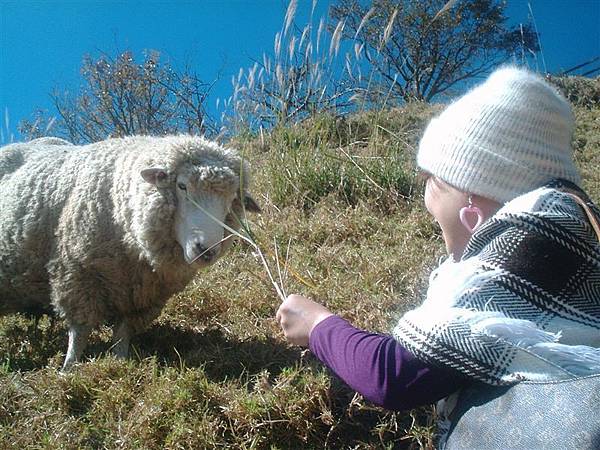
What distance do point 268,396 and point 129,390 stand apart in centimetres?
75

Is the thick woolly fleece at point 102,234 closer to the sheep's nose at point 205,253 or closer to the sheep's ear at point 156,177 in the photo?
the sheep's ear at point 156,177

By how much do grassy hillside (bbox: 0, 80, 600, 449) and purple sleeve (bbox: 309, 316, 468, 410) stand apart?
89 centimetres

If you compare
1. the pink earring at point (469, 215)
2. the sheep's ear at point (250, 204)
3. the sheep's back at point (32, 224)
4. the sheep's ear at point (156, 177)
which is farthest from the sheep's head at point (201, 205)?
the pink earring at point (469, 215)

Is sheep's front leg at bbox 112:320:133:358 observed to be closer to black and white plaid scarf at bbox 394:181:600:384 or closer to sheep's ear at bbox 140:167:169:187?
sheep's ear at bbox 140:167:169:187

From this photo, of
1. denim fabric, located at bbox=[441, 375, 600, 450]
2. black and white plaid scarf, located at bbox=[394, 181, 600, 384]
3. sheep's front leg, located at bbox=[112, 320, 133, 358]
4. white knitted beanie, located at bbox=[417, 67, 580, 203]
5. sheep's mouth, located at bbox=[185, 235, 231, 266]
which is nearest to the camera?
denim fabric, located at bbox=[441, 375, 600, 450]

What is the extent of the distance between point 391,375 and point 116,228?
7.89 ft

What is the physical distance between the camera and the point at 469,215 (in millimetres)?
Answer: 1919

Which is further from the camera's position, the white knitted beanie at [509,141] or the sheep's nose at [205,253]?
the sheep's nose at [205,253]

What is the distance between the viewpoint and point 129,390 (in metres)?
3.09

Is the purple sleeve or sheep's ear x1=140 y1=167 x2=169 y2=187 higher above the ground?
the purple sleeve

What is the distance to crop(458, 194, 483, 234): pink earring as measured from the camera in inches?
74.5

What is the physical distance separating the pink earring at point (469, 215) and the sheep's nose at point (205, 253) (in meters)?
1.57

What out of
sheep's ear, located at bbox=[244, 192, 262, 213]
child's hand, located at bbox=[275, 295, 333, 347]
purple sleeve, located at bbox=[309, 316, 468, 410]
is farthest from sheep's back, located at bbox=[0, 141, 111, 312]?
purple sleeve, located at bbox=[309, 316, 468, 410]

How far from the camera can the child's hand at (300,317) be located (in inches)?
78.0
